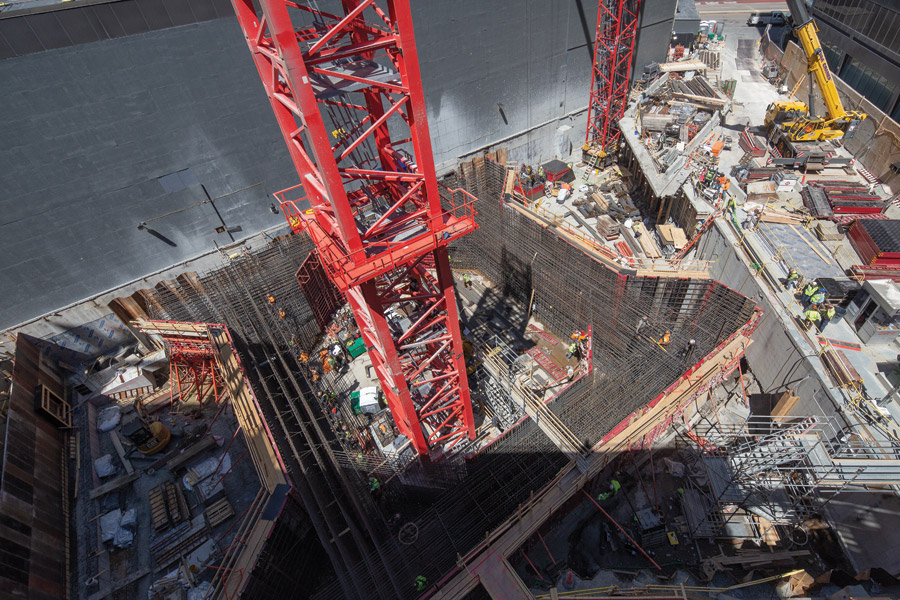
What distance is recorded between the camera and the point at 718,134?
31.8 m

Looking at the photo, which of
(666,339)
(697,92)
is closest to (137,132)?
(666,339)

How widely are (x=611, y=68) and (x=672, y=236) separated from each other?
15347 millimetres

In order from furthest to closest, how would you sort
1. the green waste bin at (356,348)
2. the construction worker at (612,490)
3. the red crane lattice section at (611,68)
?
the red crane lattice section at (611,68) < the green waste bin at (356,348) < the construction worker at (612,490)

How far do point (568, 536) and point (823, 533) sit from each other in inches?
325

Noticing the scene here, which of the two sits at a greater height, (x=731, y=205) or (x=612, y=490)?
(x=731, y=205)

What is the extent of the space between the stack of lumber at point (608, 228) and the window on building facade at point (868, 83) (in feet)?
74.2

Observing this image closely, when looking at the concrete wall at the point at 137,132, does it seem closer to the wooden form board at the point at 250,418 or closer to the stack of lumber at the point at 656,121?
the wooden form board at the point at 250,418

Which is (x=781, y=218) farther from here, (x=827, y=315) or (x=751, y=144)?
(x=751, y=144)

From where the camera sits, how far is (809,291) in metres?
17.7

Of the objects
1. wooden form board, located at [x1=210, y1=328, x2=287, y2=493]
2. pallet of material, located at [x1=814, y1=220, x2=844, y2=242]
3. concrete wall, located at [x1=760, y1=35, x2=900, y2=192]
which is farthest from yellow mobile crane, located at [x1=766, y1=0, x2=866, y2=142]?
wooden form board, located at [x1=210, y1=328, x2=287, y2=493]

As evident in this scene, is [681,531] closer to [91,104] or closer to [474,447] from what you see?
[474,447]

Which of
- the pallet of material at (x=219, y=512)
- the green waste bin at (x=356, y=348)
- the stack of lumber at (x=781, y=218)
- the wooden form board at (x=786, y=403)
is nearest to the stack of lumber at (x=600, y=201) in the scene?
the stack of lumber at (x=781, y=218)

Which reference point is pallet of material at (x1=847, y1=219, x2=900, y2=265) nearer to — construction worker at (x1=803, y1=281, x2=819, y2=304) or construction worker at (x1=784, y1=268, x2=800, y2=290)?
construction worker at (x1=784, y1=268, x2=800, y2=290)

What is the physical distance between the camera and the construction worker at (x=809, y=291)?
1766 centimetres
